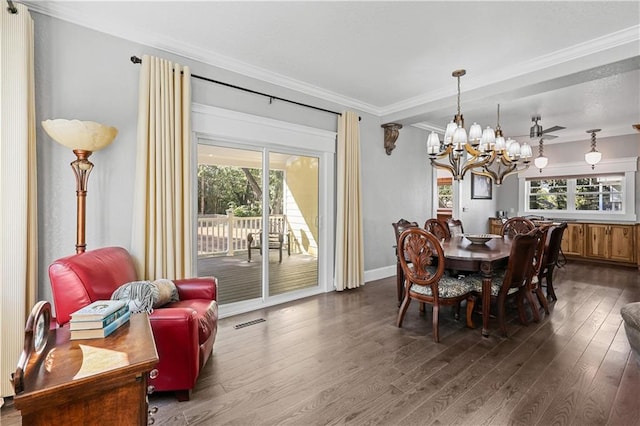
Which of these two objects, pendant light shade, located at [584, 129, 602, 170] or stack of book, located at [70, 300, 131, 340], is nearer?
stack of book, located at [70, 300, 131, 340]

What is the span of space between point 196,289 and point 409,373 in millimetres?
1810

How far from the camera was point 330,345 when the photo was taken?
2.84 metres

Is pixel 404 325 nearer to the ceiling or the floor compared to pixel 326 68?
nearer to the floor

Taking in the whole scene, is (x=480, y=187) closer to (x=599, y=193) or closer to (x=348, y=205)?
(x=599, y=193)

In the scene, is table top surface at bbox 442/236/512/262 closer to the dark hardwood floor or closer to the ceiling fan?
the dark hardwood floor

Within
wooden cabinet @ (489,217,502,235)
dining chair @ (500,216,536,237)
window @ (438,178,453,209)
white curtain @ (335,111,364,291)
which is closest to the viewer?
white curtain @ (335,111,364,291)

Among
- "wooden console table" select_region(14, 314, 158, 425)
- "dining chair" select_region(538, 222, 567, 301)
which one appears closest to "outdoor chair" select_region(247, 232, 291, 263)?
"wooden console table" select_region(14, 314, 158, 425)

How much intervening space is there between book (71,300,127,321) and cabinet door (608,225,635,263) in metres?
8.17

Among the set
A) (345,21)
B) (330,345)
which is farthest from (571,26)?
(330,345)

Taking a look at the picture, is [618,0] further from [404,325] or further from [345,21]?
[404,325]

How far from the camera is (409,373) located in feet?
7.78

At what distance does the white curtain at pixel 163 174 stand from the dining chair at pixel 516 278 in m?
2.89

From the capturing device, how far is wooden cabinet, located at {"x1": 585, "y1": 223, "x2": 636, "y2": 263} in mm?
6091

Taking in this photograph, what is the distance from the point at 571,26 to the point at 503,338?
282 centimetres
